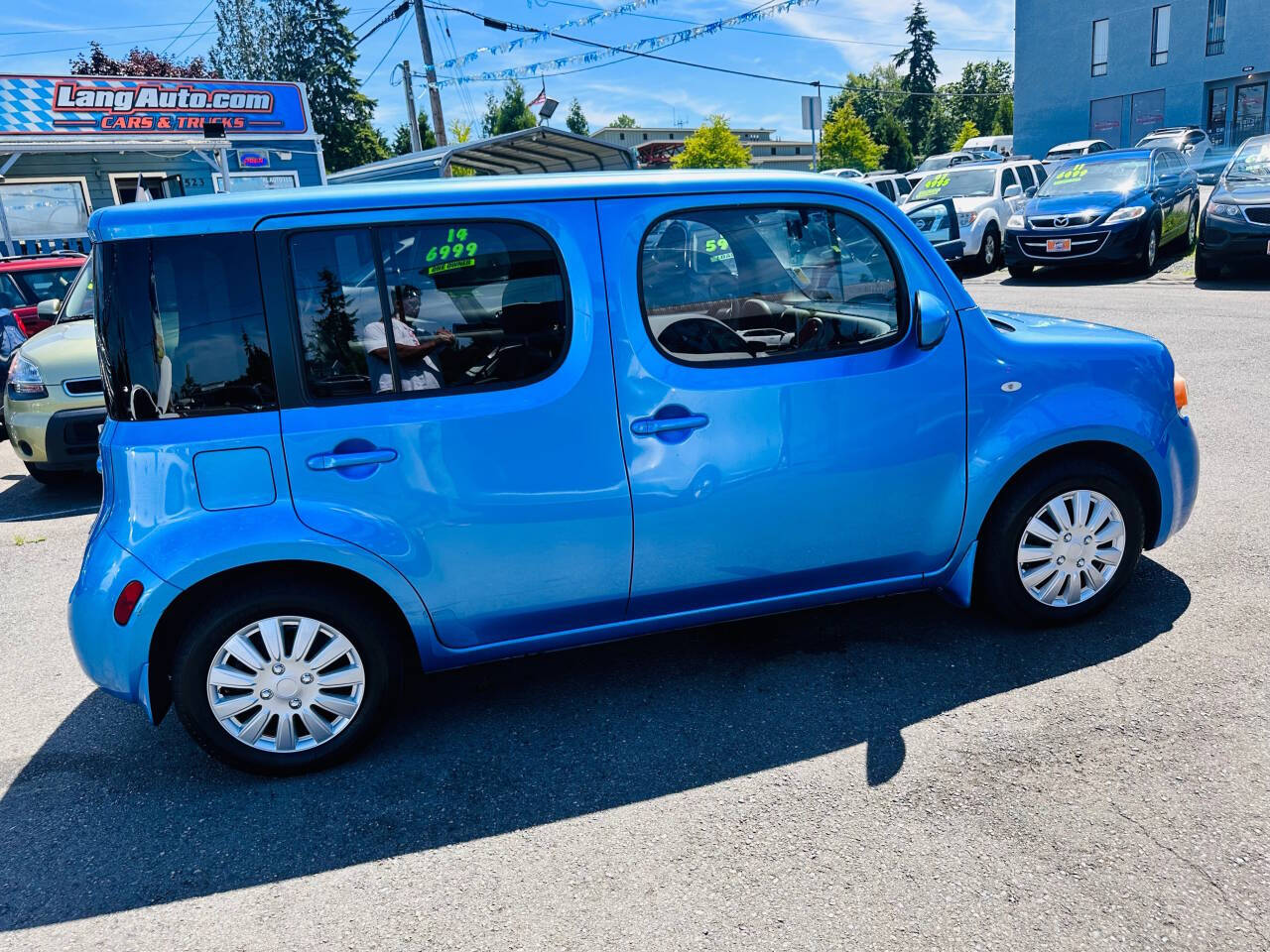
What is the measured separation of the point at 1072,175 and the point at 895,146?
60.4 metres

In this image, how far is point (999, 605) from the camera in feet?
12.5

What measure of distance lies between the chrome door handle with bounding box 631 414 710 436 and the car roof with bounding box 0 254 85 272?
9.34 metres

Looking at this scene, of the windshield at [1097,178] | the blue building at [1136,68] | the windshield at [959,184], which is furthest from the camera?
the blue building at [1136,68]

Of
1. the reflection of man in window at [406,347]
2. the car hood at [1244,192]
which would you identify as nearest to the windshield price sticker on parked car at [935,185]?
the car hood at [1244,192]

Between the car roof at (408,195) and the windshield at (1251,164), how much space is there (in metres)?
12.1

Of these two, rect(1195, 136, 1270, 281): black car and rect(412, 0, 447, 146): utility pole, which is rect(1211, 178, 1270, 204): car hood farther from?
rect(412, 0, 447, 146): utility pole

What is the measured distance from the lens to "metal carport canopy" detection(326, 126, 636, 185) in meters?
19.6

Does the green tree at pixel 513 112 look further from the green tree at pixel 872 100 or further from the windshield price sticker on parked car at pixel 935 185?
the windshield price sticker on parked car at pixel 935 185

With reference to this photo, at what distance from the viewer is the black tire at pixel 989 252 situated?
1694 cm

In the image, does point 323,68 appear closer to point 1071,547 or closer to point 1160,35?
point 1160,35

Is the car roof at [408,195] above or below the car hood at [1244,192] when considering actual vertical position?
above

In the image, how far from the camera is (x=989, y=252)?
56.1 feet

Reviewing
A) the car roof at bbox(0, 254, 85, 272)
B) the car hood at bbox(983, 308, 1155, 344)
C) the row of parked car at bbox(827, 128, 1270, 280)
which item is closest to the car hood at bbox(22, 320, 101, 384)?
the car roof at bbox(0, 254, 85, 272)

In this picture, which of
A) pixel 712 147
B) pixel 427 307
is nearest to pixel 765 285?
pixel 427 307
